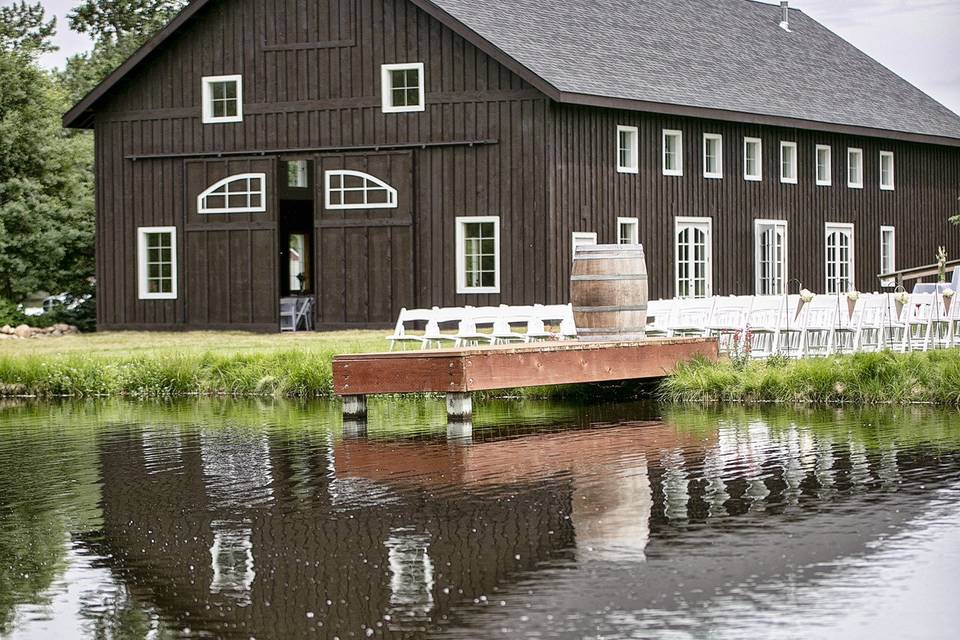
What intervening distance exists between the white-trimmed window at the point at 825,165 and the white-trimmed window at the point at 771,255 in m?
1.95

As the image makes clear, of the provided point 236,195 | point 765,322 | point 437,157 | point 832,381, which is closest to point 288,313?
point 236,195

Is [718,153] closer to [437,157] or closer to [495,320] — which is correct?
[437,157]

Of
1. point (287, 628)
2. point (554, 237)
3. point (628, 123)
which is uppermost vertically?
point (628, 123)

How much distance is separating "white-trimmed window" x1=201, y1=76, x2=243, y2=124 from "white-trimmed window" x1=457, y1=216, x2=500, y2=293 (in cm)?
512

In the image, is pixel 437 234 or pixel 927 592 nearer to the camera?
pixel 927 592

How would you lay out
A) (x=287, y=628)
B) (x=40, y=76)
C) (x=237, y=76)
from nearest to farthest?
(x=287, y=628) < (x=237, y=76) < (x=40, y=76)

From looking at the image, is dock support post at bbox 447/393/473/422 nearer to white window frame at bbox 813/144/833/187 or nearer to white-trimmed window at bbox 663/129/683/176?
white-trimmed window at bbox 663/129/683/176

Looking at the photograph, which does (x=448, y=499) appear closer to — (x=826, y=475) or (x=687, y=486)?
(x=687, y=486)

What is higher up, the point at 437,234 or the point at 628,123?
the point at 628,123

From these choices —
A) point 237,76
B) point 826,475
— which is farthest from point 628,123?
point 826,475

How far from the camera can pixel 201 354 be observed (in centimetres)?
2366

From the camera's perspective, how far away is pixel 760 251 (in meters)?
35.3

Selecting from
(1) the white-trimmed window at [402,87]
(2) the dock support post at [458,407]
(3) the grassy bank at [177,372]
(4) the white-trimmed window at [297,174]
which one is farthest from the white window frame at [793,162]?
(4) the white-trimmed window at [297,174]

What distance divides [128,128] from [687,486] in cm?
2385
